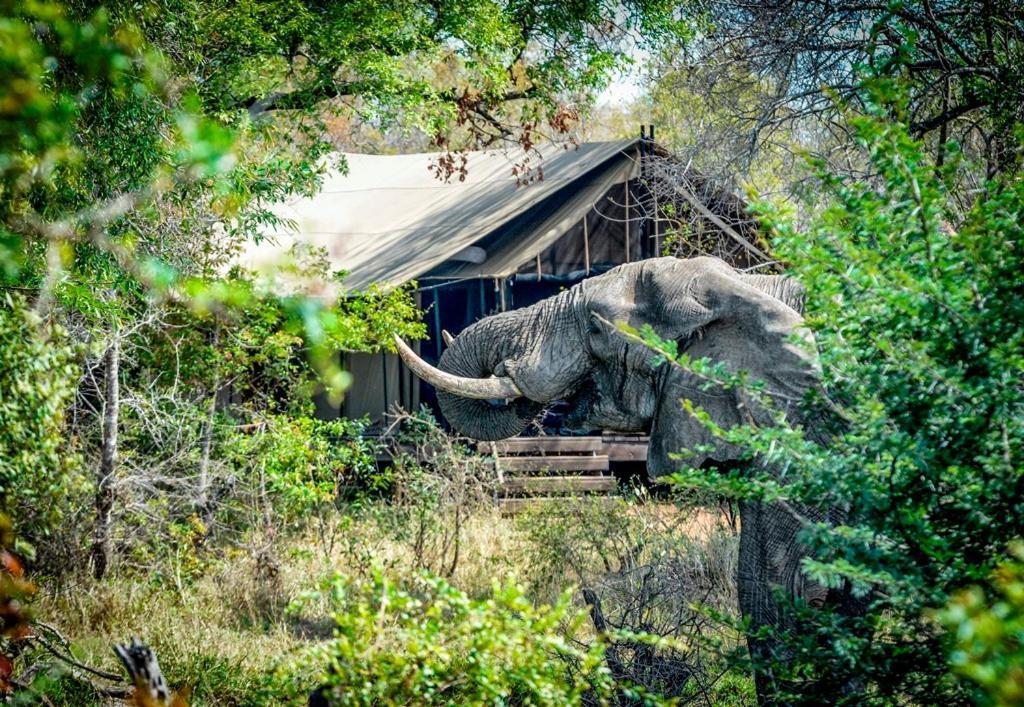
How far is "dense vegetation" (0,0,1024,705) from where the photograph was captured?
3.78 meters

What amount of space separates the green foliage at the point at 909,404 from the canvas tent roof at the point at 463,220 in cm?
860

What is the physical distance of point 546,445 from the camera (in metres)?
13.3

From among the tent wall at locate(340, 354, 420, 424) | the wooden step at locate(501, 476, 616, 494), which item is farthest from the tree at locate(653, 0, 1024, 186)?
the tent wall at locate(340, 354, 420, 424)

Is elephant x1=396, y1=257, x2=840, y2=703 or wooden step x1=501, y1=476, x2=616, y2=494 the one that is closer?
elephant x1=396, y1=257, x2=840, y2=703

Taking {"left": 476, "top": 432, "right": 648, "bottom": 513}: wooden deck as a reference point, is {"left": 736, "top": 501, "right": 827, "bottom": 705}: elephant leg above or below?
below

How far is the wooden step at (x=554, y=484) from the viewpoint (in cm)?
1205

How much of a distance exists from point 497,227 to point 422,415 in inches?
118

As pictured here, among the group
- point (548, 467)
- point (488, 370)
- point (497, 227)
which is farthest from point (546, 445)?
point (488, 370)

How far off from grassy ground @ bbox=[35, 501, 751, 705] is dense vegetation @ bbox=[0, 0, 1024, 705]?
0.04 meters

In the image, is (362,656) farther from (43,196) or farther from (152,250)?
(152,250)

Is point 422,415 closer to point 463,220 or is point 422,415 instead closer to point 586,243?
point 463,220

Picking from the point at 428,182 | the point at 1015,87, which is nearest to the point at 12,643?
the point at 1015,87

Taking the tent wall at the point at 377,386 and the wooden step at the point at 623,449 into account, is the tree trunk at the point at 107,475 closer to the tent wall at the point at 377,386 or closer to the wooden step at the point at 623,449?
the tent wall at the point at 377,386

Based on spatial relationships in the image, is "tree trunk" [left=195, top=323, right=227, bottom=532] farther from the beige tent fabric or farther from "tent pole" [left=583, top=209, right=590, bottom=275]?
"tent pole" [left=583, top=209, right=590, bottom=275]
